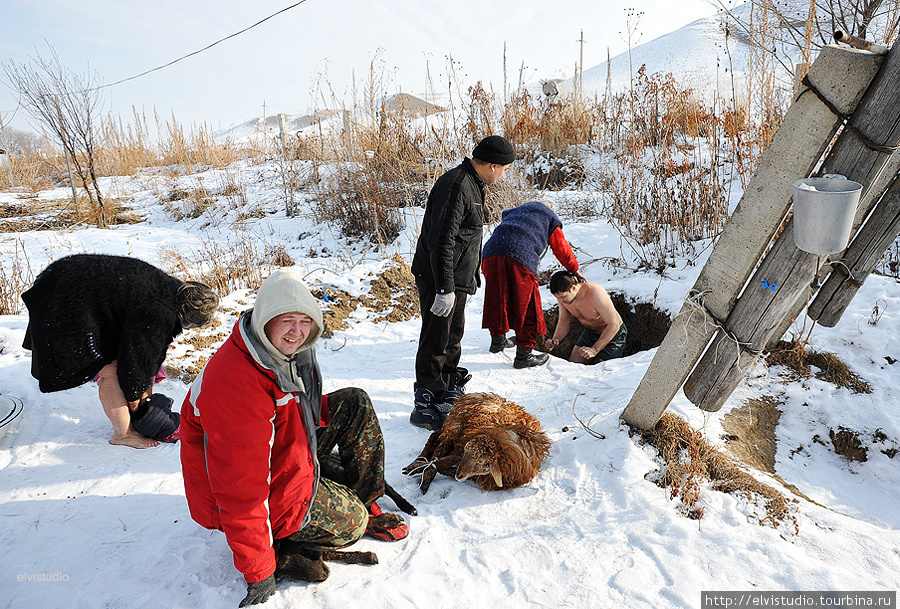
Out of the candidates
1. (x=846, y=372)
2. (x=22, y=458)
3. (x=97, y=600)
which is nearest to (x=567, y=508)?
(x=97, y=600)

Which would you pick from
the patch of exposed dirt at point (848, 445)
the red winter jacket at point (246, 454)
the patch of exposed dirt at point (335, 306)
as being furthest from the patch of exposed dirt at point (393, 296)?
the patch of exposed dirt at point (848, 445)

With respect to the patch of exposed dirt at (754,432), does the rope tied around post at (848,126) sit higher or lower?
higher

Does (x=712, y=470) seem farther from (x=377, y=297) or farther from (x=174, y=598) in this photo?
(x=377, y=297)

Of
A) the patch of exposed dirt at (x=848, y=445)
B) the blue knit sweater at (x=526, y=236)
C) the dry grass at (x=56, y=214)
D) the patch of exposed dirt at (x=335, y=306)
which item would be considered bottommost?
the patch of exposed dirt at (x=848, y=445)

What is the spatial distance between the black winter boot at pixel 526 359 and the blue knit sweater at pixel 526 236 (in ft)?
2.23

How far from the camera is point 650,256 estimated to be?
5.58m

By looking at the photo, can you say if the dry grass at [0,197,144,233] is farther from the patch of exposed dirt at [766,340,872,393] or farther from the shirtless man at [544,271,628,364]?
the patch of exposed dirt at [766,340,872,393]

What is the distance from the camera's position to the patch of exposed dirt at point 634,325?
4.75 metres

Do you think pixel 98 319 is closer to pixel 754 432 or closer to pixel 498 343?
pixel 498 343

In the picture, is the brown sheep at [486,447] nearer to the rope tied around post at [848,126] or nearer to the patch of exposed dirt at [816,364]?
the rope tied around post at [848,126]

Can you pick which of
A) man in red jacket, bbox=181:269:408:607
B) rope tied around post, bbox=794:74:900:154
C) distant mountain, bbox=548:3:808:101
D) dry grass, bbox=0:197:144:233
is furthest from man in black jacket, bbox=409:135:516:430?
distant mountain, bbox=548:3:808:101

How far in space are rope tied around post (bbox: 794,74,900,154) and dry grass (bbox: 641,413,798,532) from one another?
5.08 feet

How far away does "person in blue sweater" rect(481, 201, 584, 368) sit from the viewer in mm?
3994

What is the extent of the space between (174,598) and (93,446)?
1.48m
